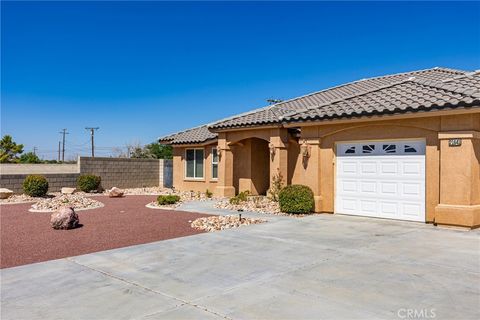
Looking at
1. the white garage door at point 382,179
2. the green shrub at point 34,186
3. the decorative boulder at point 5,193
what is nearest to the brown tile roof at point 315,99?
the white garage door at point 382,179

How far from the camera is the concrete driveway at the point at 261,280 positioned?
5.23 meters

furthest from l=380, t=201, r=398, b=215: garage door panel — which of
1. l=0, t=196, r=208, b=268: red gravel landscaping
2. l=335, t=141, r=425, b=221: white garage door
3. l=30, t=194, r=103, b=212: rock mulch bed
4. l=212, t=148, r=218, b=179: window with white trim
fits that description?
l=30, t=194, r=103, b=212: rock mulch bed

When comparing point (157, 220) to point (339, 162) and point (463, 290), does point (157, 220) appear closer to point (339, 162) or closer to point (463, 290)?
point (339, 162)

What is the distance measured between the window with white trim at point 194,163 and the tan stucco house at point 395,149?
21.2 ft

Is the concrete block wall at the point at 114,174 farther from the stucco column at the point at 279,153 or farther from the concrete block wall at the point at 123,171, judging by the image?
the stucco column at the point at 279,153

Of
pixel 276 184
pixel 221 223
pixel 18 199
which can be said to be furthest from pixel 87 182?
pixel 221 223

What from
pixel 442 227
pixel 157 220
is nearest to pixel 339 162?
pixel 442 227

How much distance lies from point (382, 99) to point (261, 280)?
909 cm

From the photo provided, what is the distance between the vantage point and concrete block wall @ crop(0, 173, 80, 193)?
71.4 ft

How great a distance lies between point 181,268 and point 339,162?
827cm

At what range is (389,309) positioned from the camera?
204 inches

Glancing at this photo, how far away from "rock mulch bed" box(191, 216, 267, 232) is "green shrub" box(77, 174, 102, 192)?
572 inches

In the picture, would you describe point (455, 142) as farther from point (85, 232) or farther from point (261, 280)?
point (85, 232)

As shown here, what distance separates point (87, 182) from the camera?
24812 millimetres
